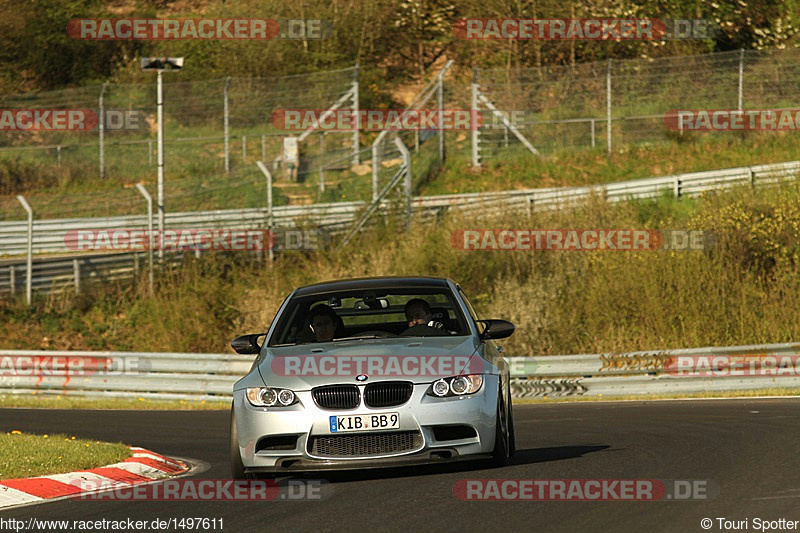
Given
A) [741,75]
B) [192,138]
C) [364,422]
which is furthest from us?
[192,138]

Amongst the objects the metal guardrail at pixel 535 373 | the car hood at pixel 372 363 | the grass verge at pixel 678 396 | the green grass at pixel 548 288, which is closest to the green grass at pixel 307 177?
the green grass at pixel 548 288

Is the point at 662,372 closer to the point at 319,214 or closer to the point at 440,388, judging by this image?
the point at 440,388

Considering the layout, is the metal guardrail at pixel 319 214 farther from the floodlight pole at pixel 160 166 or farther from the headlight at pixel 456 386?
the headlight at pixel 456 386

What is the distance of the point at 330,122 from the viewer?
40.8 m

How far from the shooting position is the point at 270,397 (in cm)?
988

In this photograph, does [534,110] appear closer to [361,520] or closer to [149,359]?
[149,359]

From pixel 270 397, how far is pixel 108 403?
14.8 m

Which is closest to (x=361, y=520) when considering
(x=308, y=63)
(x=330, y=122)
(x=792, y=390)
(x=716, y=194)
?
(x=792, y=390)

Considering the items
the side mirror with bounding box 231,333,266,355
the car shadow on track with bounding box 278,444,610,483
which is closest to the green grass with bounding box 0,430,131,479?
the side mirror with bounding box 231,333,266,355

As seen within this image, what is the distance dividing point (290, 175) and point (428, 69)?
674 inches

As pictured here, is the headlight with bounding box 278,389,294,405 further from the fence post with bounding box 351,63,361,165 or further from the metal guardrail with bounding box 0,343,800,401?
the fence post with bounding box 351,63,361,165

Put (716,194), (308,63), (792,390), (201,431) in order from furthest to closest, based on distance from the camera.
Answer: (308,63)
(716,194)
(792,390)
(201,431)

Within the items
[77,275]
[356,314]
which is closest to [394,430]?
[356,314]

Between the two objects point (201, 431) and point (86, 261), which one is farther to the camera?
point (86, 261)
